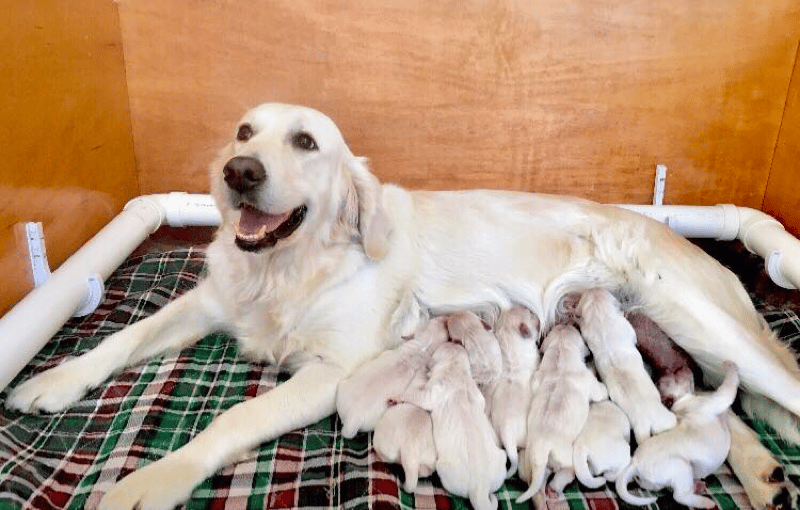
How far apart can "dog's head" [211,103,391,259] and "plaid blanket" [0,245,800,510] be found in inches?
16.1

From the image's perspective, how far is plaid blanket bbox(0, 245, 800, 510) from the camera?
4.41 feet

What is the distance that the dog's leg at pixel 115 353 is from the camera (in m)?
1.58

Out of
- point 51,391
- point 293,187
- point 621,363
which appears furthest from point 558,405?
point 51,391

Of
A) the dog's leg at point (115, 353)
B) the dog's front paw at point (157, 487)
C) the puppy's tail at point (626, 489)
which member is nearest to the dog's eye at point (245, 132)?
the dog's leg at point (115, 353)

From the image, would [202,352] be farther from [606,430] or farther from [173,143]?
[606,430]

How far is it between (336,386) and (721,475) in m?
0.91

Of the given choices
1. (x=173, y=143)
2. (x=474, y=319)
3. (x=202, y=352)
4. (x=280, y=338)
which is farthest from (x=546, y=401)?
(x=173, y=143)

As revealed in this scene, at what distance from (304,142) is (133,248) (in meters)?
0.93

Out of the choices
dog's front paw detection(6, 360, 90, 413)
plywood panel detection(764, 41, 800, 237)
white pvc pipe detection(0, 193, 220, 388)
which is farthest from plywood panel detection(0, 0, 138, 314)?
plywood panel detection(764, 41, 800, 237)

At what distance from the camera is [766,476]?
4.58 ft

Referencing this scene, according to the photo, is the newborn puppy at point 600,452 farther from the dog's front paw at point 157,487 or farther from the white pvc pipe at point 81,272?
the white pvc pipe at point 81,272

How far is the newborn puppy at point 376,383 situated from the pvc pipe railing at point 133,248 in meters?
0.81

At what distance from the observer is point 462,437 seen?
135cm

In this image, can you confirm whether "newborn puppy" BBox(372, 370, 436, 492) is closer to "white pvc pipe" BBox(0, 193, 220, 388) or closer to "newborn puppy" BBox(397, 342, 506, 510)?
"newborn puppy" BBox(397, 342, 506, 510)
